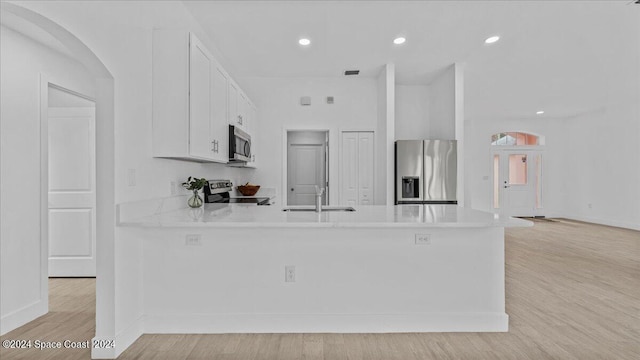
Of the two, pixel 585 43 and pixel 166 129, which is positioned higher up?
pixel 585 43

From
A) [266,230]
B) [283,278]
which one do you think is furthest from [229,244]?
[283,278]

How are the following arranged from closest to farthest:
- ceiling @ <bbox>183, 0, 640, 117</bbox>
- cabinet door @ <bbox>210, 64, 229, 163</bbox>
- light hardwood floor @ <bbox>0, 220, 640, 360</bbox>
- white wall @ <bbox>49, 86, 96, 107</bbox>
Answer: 1. light hardwood floor @ <bbox>0, 220, 640, 360</bbox>
2. cabinet door @ <bbox>210, 64, 229, 163</bbox>
3. ceiling @ <bbox>183, 0, 640, 117</bbox>
4. white wall @ <bbox>49, 86, 96, 107</bbox>

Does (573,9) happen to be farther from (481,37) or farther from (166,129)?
(166,129)

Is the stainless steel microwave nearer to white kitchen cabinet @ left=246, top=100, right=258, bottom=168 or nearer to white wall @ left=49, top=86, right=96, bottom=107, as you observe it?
white kitchen cabinet @ left=246, top=100, right=258, bottom=168

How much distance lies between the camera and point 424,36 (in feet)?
12.7

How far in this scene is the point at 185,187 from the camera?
303 centimetres

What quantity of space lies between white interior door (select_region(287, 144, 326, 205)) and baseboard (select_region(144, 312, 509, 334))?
4.48 m

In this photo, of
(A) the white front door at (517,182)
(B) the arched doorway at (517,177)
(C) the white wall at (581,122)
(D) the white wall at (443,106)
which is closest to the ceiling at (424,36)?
(C) the white wall at (581,122)

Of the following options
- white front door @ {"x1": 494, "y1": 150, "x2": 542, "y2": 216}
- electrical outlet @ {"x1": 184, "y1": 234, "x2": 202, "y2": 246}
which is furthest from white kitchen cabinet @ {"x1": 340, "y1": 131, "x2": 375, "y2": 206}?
white front door @ {"x1": 494, "y1": 150, "x2": 542, "y2": 216}

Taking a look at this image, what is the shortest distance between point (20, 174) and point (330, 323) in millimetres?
2802

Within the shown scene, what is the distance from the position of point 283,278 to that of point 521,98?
6.69m

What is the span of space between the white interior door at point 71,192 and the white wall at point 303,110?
2.30m

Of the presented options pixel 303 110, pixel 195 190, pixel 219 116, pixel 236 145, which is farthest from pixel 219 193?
pixel 303 110

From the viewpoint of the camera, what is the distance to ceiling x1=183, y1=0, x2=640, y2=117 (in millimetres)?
3240
